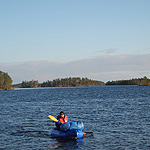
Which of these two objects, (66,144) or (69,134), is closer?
(66,144)

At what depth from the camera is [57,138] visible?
2309cm

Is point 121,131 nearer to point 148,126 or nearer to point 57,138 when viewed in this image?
point 148,126

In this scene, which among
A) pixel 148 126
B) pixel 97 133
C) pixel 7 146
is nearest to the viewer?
pixel 7 146

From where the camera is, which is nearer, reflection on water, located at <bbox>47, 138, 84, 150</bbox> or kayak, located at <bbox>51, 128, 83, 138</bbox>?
reflection on water, located at <bbox>47, 138, 84, 150</bbox>

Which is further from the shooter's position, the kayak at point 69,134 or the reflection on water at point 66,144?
the kayak at point 69,134

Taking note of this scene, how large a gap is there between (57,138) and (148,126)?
10671mm

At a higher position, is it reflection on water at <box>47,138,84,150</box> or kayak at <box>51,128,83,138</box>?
kayak at <box>51,128,83,138</box>

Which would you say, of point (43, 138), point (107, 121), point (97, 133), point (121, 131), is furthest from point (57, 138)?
point (107, 121)

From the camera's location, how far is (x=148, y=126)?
27812 mm

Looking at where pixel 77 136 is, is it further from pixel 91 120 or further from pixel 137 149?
pixel 91 120

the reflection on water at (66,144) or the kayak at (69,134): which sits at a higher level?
the kayak at (69,134)

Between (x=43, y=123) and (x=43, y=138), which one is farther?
(x=43, y=123)

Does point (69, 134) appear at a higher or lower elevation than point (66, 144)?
higher

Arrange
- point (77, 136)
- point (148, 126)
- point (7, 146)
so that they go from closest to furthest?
point (7, 146) → point (77, 136) → point (148, 126)
